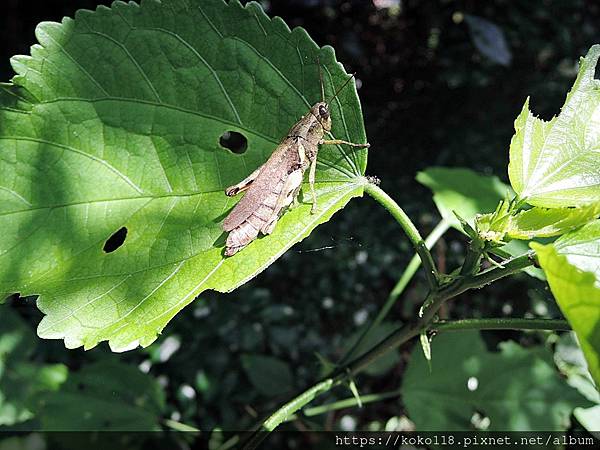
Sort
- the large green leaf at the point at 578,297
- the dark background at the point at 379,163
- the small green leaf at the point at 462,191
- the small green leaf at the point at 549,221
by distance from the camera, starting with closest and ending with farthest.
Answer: the large green leaf at the point at 578,297 → the small green leaf at the point at 549,221 → the small green leaf at the point at 462,191 → the dark background at the point at 379,163

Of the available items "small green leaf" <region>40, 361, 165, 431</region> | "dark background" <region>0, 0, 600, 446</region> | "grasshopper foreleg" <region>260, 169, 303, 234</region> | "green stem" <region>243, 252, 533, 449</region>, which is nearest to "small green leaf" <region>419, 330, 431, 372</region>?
"green stem" <region>243, 252, 533, 449</region>

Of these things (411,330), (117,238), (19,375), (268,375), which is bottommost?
(268,375)

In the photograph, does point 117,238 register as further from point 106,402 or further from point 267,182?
point 106,402

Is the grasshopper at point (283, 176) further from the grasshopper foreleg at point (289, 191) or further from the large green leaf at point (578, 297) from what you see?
the large green leaf at point (578, 297)

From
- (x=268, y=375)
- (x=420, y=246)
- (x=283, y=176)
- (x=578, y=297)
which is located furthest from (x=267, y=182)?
(x=268, y=375)

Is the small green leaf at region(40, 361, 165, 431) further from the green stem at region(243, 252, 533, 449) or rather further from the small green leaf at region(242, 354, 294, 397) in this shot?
the green stem at region(243, 252, 533, 449)

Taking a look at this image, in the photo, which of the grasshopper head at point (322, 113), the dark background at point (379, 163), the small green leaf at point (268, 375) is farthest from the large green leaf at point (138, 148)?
the dark background at point (379, 163)

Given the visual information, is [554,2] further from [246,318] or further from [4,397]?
[4,397]
